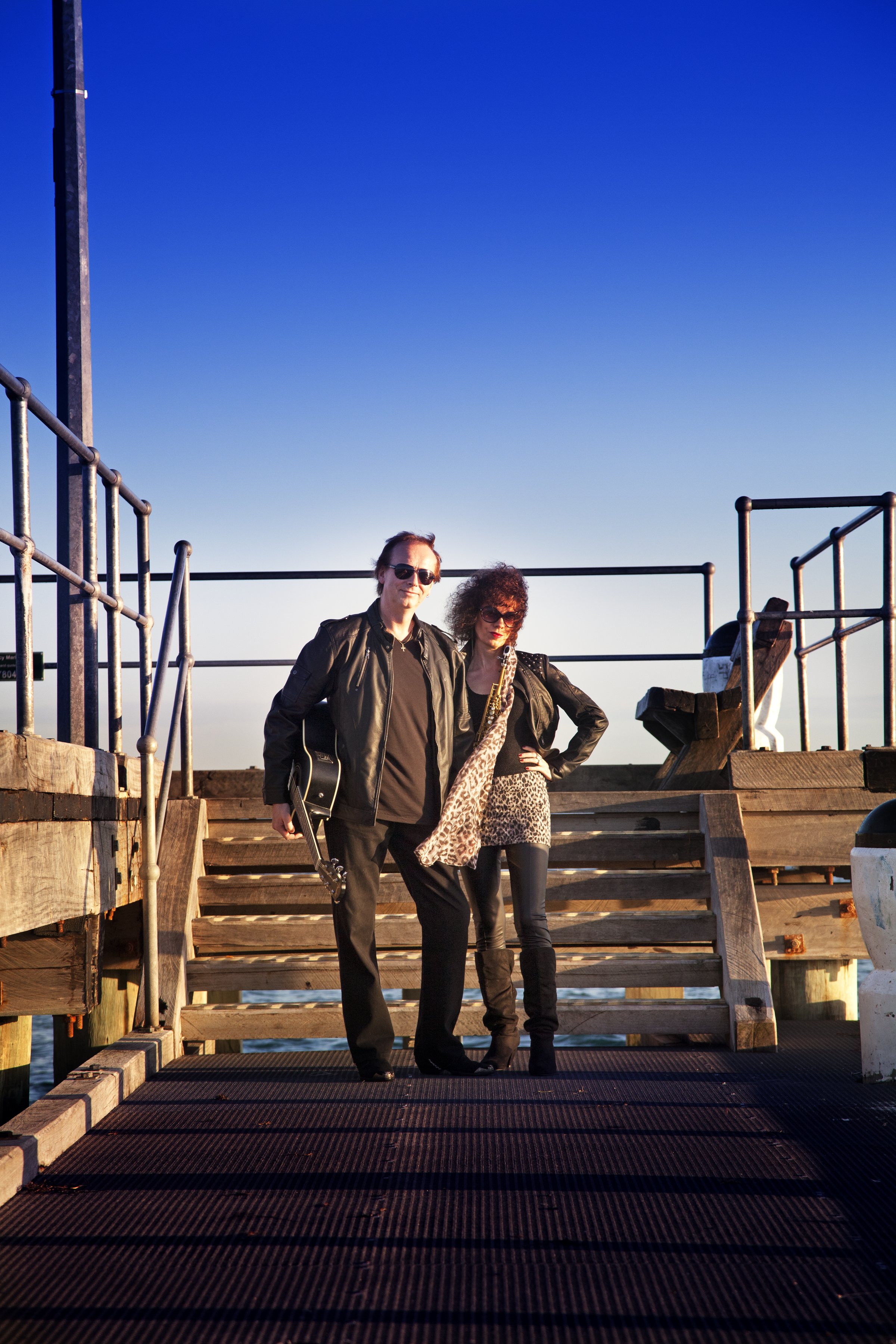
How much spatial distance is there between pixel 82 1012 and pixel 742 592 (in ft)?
11.9

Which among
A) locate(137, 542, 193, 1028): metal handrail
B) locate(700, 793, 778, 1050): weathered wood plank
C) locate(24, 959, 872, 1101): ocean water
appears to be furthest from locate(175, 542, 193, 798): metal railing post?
locate(24, 959, 872, 1101): ocean water

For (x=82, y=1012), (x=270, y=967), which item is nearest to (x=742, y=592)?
(x=270, y=967)

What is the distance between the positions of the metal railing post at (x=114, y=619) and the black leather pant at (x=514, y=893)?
187 cm

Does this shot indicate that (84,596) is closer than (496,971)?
No

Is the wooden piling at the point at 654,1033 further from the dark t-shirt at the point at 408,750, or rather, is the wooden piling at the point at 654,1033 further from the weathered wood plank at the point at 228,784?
the weathered wood plank at the point at 228,784

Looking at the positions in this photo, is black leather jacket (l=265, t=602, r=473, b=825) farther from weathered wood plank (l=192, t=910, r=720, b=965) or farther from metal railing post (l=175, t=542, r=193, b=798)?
metal railing post (l=175, t=542, r=193, b=798)

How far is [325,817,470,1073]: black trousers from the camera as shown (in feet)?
13.5

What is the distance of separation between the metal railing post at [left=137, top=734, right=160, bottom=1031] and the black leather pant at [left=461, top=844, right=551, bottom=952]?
1.20 meters

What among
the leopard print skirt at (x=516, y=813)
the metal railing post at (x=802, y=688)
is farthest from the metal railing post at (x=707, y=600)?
the leopard print skirt at (x=516, y=813)

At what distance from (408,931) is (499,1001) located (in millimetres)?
977

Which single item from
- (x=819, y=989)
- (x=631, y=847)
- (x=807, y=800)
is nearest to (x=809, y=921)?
(x=819, y=989)

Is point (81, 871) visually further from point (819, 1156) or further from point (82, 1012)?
point (819, 1156)

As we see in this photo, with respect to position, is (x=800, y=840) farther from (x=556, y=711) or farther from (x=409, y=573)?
(x=409, y=573)

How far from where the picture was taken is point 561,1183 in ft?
9.51
